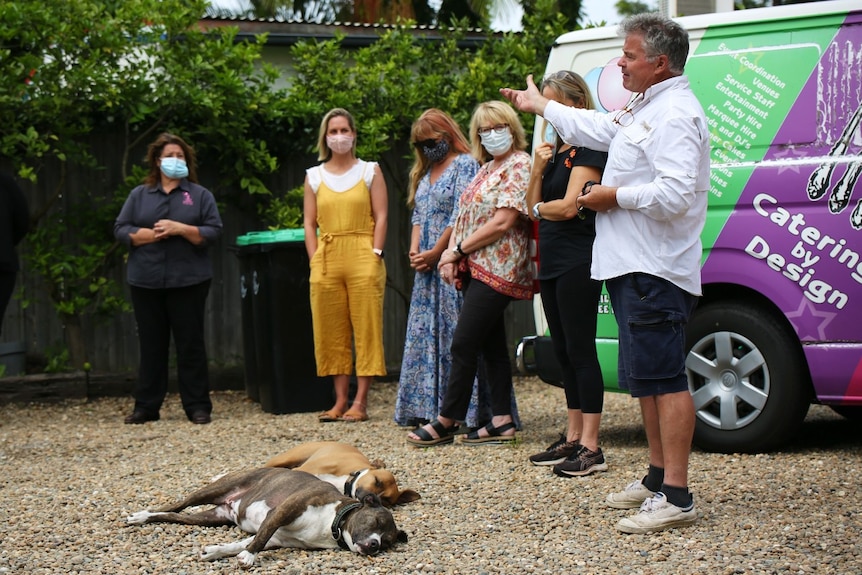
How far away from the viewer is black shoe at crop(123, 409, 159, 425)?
7621mm

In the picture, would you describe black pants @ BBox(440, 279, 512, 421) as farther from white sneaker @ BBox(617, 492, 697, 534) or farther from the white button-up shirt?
white sneaker @ BBox(617, 492, 697, 534)

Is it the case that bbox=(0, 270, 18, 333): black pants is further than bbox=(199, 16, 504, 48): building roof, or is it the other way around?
bbox=(199, 16, 504, 48): building roof

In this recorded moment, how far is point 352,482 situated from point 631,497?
Result: 116 centimetres

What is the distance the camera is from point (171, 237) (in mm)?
7559

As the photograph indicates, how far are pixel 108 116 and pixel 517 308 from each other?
3896 millimetres

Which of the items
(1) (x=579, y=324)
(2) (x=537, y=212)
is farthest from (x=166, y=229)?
(1) (x=579, y=324)

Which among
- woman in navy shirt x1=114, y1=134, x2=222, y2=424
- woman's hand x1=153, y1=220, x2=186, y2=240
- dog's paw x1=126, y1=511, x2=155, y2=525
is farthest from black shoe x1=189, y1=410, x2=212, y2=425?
dog's paw x1=126, y1=511, x2=155, y2=525

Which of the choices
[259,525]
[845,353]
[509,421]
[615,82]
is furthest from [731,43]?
[259,525]

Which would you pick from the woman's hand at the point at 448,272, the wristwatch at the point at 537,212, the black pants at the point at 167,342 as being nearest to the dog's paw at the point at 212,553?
the wristwatch at the point at 537,212

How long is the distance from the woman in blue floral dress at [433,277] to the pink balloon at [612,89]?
102cm

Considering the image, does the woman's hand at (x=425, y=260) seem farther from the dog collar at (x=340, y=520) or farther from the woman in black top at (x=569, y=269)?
the dog collar at (x=340, y=520)

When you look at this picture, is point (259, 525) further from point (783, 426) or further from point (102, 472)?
point (783, 426)

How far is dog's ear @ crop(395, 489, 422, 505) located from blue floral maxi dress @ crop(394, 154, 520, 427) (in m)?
1.95

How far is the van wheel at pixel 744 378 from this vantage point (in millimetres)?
5543
